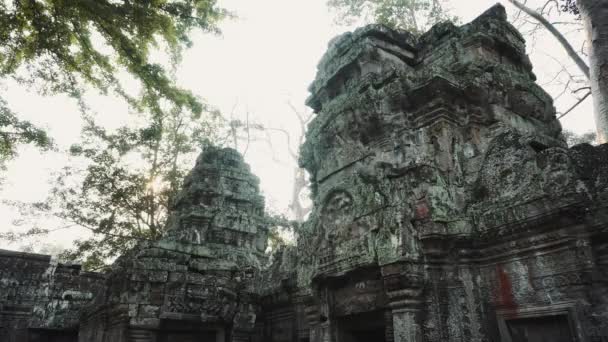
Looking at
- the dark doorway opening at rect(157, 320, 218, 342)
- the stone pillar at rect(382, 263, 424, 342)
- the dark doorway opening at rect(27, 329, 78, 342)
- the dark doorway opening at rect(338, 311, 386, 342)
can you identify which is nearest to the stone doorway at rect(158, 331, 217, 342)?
the dark doorway opening at rect(157, 320, 218, 342)

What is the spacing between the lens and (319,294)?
18.8 ft

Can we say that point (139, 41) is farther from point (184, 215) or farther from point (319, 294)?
point (319, 294)

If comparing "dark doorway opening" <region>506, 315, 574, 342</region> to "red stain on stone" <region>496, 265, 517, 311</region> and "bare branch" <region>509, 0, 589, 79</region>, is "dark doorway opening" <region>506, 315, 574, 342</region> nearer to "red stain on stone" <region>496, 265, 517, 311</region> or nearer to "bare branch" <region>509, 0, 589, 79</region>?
"red stain on stone" <region>496, 265, 517, 311</region>

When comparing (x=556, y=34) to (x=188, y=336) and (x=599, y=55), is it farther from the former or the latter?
(x=188, y=336)

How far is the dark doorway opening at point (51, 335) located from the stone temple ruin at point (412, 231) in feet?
7.05

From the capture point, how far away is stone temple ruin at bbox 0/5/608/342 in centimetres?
385

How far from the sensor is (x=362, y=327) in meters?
5.32

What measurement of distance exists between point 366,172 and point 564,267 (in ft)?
8.70

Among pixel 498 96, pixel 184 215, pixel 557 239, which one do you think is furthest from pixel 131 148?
pixel 557 239

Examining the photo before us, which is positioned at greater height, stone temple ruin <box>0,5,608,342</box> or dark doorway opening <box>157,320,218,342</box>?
stone temple ruin <box>0,5,608,342</box>

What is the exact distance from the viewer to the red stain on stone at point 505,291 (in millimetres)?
4074

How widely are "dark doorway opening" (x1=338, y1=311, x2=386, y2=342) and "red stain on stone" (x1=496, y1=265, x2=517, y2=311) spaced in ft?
4.71

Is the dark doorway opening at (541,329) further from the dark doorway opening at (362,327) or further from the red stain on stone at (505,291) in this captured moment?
the dark doorway opening at (362,327)

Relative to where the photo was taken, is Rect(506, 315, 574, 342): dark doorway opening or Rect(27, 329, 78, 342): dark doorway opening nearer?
Rect(506, 315, 574, 342): dark doorway opening
